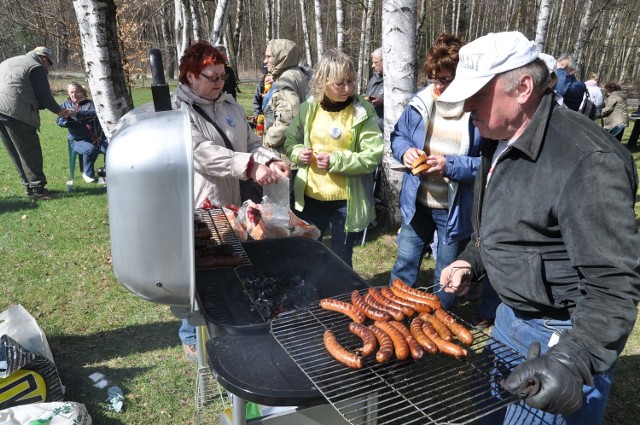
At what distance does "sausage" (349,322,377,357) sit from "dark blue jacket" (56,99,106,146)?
8258 millimetres

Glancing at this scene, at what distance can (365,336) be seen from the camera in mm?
1874

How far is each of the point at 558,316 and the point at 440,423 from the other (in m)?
0.76

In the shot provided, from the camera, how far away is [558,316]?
1.84 meters

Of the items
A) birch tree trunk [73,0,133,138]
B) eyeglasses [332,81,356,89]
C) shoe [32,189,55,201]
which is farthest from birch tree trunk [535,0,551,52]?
shoe [32,189,55,201]

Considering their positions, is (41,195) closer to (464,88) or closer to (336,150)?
(336,150)

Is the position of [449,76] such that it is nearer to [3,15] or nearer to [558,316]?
[558,316]

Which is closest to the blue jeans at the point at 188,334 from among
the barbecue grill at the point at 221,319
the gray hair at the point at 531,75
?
the barbecue grill at the point at 221,319

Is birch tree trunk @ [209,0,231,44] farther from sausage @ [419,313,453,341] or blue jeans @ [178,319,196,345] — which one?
sausage @ [419,313,453,341]

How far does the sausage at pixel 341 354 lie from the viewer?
5.60ft

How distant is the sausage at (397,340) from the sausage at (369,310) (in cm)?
6

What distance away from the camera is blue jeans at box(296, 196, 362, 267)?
13.4 ft

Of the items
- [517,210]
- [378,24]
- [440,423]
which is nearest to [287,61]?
[517,210]

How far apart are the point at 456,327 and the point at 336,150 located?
7.35ft

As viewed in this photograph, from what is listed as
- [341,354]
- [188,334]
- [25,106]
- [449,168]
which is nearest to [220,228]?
[188,334]
